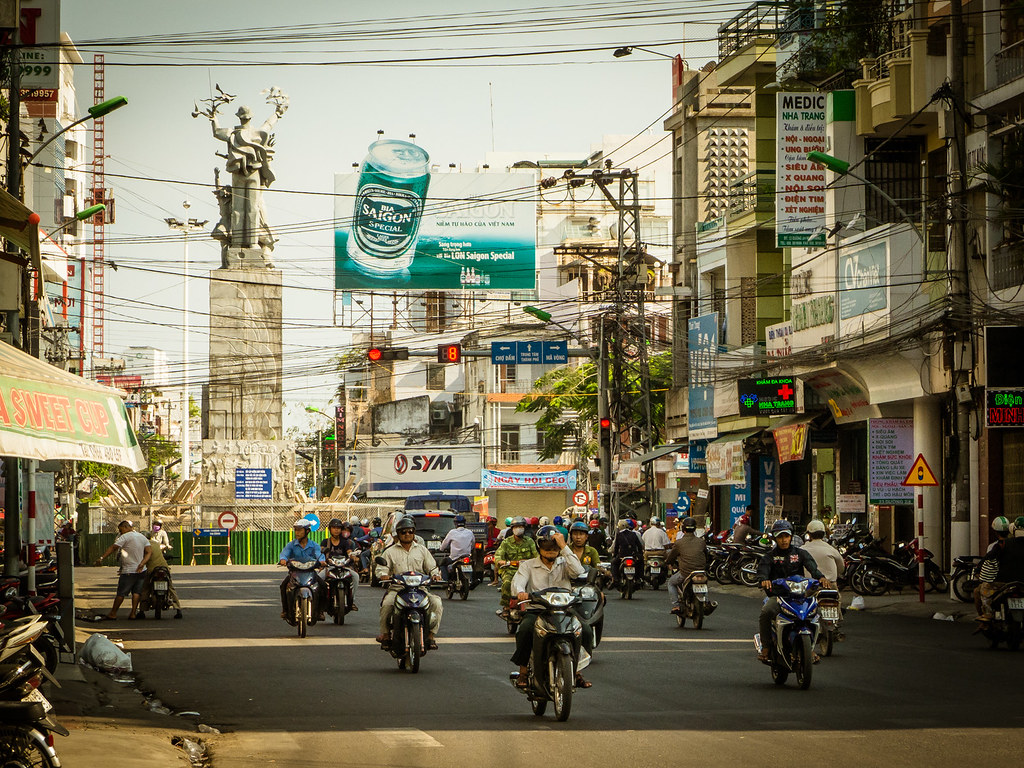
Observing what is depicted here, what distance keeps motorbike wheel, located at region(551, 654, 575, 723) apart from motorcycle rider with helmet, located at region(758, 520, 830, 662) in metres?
3.28

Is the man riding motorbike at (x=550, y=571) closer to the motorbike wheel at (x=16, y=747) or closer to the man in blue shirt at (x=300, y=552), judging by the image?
the motorbike wheel at (x=16, y=747)

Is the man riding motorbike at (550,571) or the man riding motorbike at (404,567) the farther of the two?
the man riding motorbike at (404,567)

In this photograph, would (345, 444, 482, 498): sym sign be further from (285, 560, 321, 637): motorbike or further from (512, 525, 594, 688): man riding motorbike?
(512, 525, 594, 688): man riding motorbike

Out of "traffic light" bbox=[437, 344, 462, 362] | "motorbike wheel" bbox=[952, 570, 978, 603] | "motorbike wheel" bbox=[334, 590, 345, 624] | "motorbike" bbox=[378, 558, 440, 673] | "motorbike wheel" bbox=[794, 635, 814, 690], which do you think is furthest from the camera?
"traffic light" bbox=[437, 344, 462, 362]

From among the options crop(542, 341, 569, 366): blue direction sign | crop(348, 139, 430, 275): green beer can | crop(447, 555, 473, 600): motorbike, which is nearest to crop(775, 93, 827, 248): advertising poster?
crop(447, 555, 473, 600): motorbike

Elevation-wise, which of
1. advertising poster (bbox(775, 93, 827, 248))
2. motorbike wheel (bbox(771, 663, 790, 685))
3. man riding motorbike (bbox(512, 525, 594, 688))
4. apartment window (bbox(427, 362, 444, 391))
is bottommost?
motorbike wheel (bbox(771, 663, 790, 685))

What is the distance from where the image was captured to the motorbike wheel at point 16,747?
805 centimetres

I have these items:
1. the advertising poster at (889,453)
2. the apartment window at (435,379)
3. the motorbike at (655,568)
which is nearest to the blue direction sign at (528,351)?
the motorbike at (655,568)

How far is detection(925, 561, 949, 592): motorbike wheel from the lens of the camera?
2823 centimetres

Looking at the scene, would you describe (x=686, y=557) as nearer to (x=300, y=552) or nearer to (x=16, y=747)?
(x=300, y=552)

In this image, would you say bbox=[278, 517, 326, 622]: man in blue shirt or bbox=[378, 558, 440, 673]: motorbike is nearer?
bbox=[378, 558, 440, 673]: motorbike

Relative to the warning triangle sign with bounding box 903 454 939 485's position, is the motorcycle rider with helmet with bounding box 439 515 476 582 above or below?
below

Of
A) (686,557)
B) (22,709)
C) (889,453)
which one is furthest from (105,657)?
(889,453)

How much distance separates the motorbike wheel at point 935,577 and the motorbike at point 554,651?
17.6 meters
